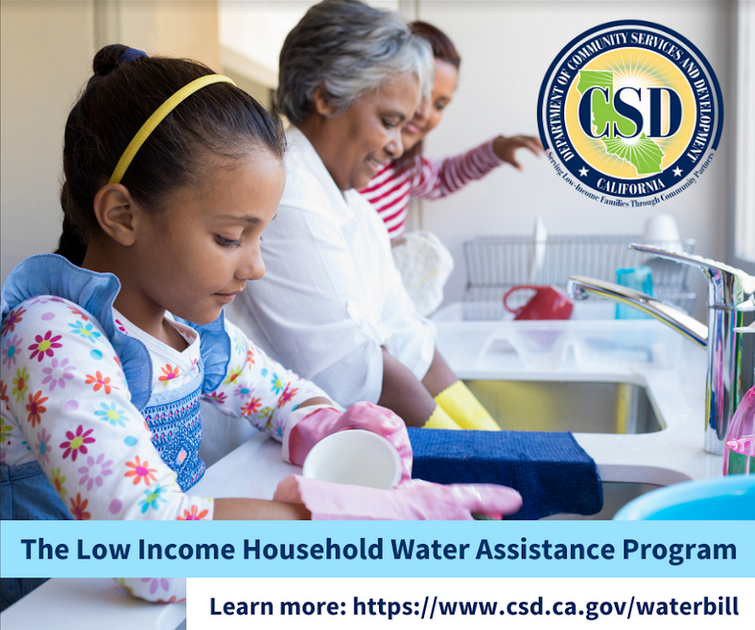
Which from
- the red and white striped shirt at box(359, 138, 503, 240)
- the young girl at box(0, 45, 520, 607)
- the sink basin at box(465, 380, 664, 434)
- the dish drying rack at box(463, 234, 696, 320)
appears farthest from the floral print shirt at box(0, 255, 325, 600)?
the red and white striped shirt at box(359, 138, 503, 240)

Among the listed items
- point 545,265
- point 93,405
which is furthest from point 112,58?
point 545,265

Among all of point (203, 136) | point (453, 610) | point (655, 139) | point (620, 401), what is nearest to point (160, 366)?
point (203, 136)

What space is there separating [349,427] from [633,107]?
35 centimetres

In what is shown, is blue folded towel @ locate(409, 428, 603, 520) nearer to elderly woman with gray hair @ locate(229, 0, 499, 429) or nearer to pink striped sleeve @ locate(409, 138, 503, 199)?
elderly woman with gray hair @ locate(229, 0, 499, 429)

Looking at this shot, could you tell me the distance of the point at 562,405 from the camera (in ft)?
3.17

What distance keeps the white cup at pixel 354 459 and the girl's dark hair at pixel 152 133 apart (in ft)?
0.69

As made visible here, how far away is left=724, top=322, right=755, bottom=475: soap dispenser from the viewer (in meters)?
0.47

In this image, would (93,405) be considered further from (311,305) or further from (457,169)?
(457,169)

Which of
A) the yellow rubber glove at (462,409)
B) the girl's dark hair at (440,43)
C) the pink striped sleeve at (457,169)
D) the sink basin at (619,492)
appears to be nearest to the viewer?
the sink basin at (619,492)

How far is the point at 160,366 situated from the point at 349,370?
10.4 inches

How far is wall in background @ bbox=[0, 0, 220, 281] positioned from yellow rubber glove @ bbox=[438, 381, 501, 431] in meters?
0.53

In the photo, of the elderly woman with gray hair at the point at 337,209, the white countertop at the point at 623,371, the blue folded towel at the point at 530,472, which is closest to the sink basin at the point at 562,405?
the white countertop at the point at 623,371

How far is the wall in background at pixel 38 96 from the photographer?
78 centimetres

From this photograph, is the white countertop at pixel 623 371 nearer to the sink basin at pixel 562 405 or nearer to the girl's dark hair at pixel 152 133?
the sink basin at pixel 562 405
